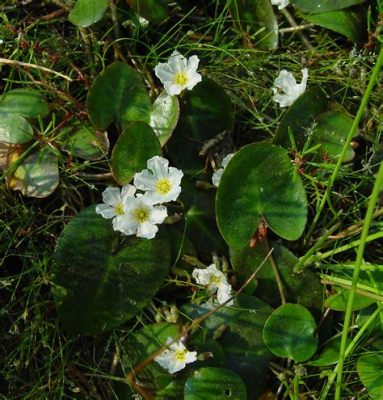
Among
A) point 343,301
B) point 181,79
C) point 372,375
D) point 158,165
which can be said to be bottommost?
point 372,375

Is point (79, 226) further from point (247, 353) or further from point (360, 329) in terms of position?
point (360, 329)

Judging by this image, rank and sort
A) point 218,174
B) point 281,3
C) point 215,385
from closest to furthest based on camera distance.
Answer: point 215,385
point 218,174
point 281,3

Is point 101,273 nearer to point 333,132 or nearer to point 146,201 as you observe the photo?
point 146,201

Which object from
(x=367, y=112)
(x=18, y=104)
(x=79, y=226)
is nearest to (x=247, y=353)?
(x=79, y=226)

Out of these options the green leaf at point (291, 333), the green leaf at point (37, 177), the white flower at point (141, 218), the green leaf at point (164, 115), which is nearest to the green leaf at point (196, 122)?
the green leaf at point (164, 115)

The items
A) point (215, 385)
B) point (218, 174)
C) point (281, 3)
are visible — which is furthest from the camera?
point (281, 3)

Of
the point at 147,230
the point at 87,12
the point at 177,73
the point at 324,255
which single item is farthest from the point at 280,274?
the point at 87,12

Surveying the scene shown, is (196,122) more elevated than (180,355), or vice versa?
(196,122)
